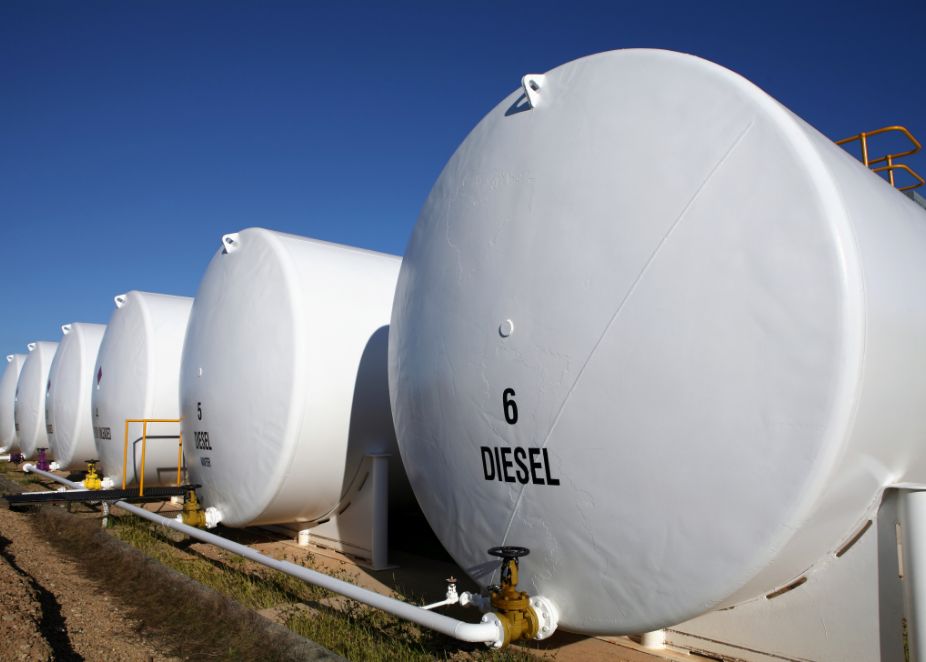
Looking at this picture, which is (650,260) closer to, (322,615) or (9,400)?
(322,615)

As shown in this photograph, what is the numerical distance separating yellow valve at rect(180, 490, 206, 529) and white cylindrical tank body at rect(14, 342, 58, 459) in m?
8.79

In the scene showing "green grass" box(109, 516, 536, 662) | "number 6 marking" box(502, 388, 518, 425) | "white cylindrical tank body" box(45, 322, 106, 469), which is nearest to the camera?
"number 6 marking" box(502, 388, 518, 425)

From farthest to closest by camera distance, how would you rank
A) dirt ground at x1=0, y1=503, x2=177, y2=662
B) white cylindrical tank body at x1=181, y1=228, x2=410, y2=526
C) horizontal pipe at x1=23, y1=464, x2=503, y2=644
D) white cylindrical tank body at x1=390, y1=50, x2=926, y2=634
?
white cylindrical tank body at x1=181, y1=228, x2=410, y2=526
dirt ground at x1=0, y1=503, x2=177, y2=662
horizontal pipe at x1=23, y1=464, x2=503, y2=644
white cylindrical tank body at x1=390, y1=50, x2=926, y2=634

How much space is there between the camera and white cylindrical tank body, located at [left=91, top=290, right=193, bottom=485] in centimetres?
747

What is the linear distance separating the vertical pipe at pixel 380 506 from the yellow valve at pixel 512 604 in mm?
2559

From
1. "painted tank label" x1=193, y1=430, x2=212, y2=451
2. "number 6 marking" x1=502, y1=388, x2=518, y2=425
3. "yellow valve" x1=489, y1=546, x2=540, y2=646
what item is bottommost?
"yellow valve" x1=489, y1=546, x2=540, y2=646

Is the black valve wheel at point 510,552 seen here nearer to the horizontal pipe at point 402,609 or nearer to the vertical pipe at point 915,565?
the horizontal pipe at point 402,609

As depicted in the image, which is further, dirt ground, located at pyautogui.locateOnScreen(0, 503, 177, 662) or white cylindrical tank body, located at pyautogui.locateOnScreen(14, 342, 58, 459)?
white cylindrical tank body, located at pyautogui.locateOnScreen(14, 342, 58, 459)

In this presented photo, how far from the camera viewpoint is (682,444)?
8.23 ft

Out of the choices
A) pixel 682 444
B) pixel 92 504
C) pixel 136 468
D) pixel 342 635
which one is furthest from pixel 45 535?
pixel 682 444

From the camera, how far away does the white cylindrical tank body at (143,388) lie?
7.47 meters

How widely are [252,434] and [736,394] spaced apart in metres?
3.75

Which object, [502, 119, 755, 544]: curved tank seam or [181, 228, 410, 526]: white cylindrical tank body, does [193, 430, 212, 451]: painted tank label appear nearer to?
[181, 228, 410, 526]: white cylindrical tank body

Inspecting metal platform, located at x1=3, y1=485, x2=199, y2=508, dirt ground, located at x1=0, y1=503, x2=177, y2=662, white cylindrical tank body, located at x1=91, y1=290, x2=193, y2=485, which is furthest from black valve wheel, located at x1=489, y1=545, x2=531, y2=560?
white cylindrical tank body, located at x1=91, y1=290, x2=193, y2=485
